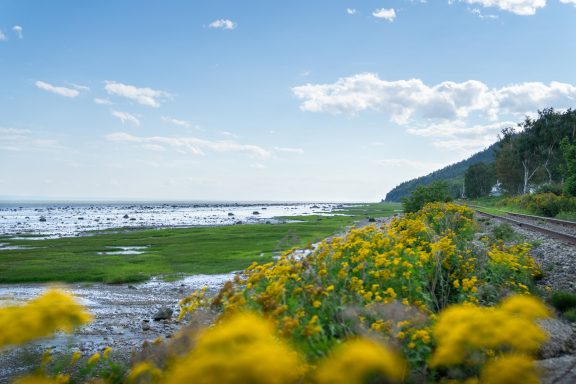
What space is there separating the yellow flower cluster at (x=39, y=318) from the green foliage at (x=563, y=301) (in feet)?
24.6

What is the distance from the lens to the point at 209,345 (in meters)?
2.10

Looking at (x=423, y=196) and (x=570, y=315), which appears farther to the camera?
(x=423, y=196)

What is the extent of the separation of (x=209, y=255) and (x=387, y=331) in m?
21.6

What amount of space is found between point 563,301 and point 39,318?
7.93 m

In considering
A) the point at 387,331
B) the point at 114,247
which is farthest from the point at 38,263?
the point at 387,331

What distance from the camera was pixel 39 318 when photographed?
2.88 metres

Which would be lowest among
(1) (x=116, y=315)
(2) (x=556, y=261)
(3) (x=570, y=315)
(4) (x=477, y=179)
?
(1) (x=116, y=315)

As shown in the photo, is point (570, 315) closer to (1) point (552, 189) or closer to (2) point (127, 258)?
(2) point (127, 258)

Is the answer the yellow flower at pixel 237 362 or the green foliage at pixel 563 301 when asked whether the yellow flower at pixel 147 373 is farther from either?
the green foliage at pixel 563 301

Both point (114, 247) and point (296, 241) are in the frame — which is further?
point (114, 247)

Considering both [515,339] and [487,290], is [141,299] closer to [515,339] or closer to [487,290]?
[487,290]

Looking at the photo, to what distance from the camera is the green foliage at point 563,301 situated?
7301 mm

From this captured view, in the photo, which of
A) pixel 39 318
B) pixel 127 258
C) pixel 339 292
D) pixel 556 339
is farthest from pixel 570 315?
pixel 127 258

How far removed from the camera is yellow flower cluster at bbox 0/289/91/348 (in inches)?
106
